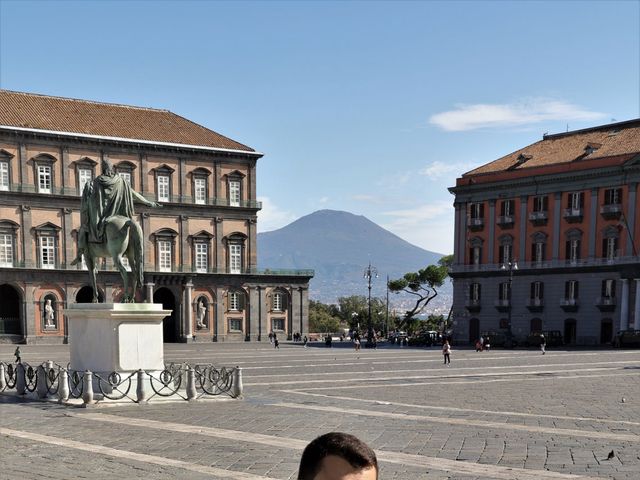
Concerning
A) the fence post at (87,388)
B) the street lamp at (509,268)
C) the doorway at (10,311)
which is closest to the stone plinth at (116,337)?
the fence post at (87,388)

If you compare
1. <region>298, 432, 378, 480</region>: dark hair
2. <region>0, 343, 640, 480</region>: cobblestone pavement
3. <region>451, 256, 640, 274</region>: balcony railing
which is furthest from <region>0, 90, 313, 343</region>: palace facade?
<region>298, 432, 378, 480</region>: dark hair

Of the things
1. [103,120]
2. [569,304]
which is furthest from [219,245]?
[569,304]

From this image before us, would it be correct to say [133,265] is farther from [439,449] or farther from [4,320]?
[4,320]

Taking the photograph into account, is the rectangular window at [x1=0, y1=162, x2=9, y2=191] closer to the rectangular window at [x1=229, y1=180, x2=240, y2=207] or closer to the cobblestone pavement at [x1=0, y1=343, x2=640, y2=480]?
the rectangular window at [x1=229, y1=180, x2=240, y2=207]

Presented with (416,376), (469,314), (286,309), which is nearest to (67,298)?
(286,309)

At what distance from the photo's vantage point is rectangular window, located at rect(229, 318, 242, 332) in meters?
62.5

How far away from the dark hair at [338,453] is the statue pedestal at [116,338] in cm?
1553

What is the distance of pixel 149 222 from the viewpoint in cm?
5950

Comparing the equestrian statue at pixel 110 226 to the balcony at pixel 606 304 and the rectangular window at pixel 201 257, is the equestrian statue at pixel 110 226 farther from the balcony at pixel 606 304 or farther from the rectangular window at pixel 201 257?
the rectangular window at pixel 201 257

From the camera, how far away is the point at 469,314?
60.8 meters

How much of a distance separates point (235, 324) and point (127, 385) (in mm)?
45823

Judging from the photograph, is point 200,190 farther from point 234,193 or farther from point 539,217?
point 539,217

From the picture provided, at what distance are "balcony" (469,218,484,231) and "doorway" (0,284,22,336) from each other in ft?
115

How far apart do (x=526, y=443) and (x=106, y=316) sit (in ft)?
32.4
